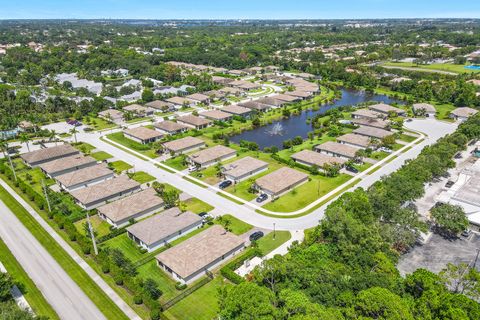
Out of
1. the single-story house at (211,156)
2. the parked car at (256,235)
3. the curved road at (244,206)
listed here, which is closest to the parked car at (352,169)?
the curved road at (244,206)

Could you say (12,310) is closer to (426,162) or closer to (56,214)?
(56,214)

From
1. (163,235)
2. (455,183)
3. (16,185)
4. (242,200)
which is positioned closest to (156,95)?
(16,185)

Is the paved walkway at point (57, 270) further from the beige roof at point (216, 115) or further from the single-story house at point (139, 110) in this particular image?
the beige roof at point (216, 115)

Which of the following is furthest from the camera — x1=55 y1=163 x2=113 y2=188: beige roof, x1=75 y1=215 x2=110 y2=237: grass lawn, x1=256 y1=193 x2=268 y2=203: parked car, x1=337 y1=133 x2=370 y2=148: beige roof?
x1=337 y1=133 x2=370 y2=148: beige roof

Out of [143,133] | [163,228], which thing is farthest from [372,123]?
[163,228]

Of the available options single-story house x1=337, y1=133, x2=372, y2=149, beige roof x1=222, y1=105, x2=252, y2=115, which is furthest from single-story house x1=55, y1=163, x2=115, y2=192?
single-story house x1=337, y1=133, x2=372, y2=149

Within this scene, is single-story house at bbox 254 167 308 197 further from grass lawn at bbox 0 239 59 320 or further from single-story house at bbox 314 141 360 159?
grass lawn at bbox 0 239 59 320

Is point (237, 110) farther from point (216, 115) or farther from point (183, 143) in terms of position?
point (183, 143)
